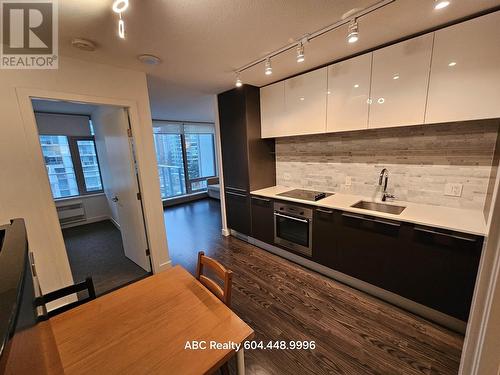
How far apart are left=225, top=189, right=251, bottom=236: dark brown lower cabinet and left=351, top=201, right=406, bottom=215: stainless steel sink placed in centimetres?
153

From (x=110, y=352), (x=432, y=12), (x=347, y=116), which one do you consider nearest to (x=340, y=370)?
(x=110, y=352)

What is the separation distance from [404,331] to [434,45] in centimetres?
236

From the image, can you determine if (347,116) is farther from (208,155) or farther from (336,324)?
(208,155)

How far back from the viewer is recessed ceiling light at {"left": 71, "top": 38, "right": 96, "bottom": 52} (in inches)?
64.4

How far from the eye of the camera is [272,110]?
300 cm

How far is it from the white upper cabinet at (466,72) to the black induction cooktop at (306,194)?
4.22ft

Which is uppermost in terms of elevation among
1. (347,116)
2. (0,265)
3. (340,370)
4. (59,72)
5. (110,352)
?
(59,72)

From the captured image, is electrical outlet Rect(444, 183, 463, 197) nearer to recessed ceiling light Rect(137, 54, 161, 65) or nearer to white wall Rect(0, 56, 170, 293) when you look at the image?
recessed ceiling light Rect(137, 54, 161, 65)

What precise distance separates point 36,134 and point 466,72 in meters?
3.54

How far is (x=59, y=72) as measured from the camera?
1881 millimetres

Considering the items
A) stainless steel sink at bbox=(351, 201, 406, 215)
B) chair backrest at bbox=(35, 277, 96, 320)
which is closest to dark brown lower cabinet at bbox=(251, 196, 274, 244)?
stainless steel sink at bbox=(351, 201, 406, 215)

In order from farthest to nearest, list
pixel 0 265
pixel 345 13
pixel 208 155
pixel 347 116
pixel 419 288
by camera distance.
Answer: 1. pixel 208 155
2. pixel 347 116
3. pixel 419 288
4. pixel 345 13
5. pixel 0 265

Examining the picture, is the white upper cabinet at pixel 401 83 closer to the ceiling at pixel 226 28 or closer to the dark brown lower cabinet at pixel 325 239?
the ceiling at pixel 226 28

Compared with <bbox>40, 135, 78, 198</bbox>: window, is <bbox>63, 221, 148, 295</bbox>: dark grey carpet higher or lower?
lower
